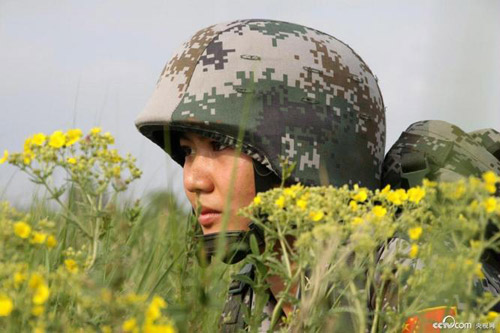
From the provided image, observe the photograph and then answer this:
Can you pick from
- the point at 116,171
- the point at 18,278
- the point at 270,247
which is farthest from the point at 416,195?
the point at 18,278

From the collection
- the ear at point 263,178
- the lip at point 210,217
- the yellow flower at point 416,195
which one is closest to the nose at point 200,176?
the lip at point 210,217

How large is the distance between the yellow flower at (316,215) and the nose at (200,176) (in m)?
1.64

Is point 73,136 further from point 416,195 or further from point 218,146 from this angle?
point 218,146

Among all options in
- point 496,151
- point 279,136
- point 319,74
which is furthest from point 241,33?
point 496,151

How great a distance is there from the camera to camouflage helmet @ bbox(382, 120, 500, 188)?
11.7 feet

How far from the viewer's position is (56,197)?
1726mm

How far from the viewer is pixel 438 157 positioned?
12.1 feet

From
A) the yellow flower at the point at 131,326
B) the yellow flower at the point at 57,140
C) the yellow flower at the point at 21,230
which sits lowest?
the yellow flower at the point at 131,326

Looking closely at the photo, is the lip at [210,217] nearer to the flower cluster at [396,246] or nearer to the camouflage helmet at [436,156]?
the camouflage helmet at [436,156]

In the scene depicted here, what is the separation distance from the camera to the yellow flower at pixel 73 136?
5.94 feet

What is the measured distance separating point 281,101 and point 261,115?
161 millimetres

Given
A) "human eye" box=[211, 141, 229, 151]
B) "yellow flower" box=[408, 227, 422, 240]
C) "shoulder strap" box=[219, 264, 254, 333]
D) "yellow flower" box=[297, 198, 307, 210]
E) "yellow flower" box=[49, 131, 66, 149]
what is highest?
"human eye" box=[211, 141, 229, 151]

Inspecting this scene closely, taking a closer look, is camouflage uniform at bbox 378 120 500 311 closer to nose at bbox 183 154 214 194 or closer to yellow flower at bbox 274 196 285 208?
nose at bbox 183 154 214 194

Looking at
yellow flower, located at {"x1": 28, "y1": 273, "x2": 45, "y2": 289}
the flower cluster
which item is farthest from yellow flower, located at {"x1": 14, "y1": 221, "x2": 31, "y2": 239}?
the flower cluster
